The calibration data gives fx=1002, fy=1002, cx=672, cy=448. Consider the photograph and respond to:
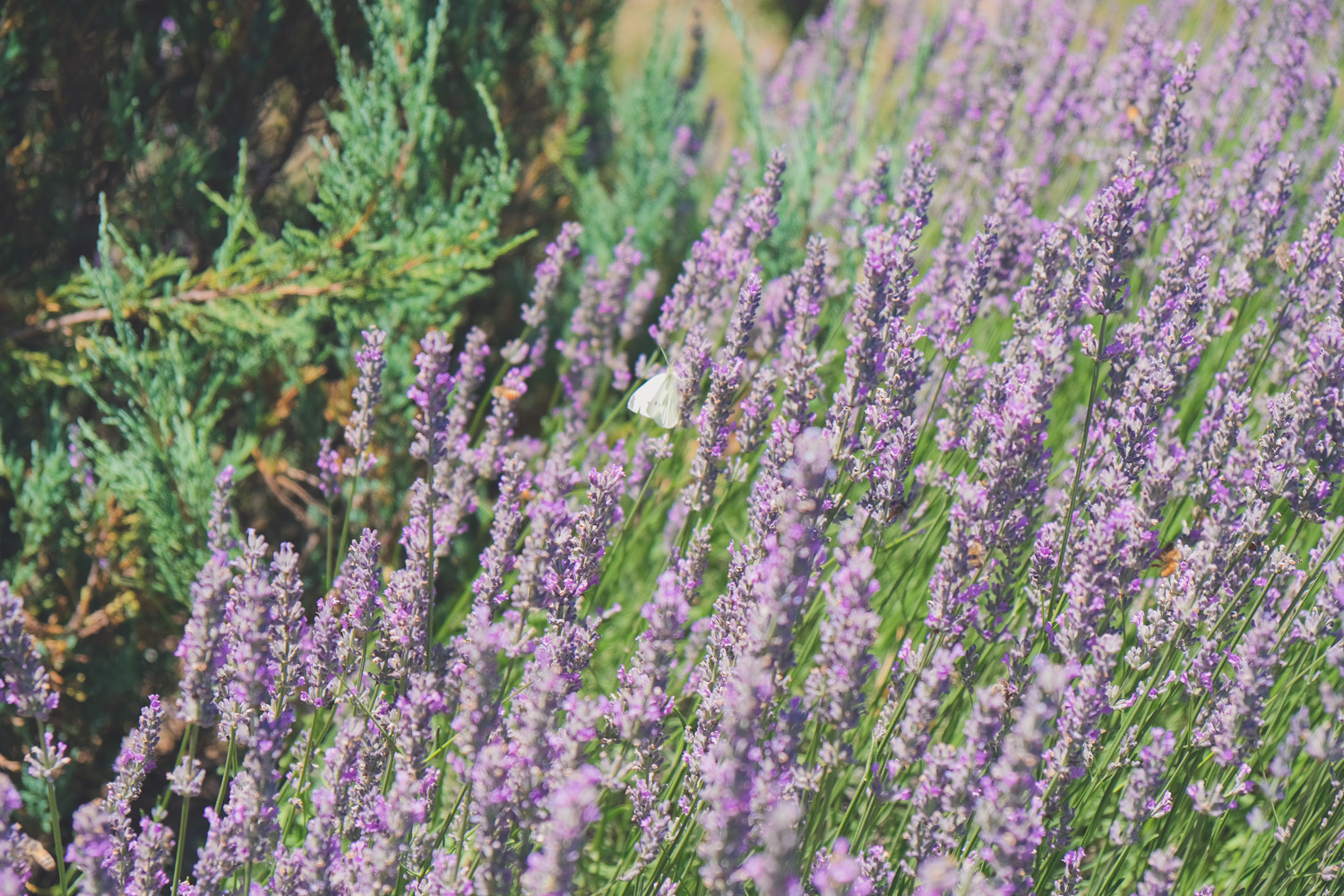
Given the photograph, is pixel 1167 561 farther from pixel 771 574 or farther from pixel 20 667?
pixel 20 667

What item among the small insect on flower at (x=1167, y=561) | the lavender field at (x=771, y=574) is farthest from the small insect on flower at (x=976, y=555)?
the small insect on flower at (x=1167, y=561)

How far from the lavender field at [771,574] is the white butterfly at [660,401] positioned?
0.01 m

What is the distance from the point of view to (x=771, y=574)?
1391mm

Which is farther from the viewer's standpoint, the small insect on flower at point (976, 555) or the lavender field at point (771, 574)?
the small insect on flower at point (976, 555)

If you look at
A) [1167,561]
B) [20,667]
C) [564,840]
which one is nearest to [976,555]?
[1167,561]

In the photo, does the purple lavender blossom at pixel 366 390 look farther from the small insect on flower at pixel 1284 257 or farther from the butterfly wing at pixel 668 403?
the small insect on flower at pixel 1284 257

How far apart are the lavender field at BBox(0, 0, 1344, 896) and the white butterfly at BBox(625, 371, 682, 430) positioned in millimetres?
11

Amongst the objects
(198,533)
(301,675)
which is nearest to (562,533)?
(301,675)

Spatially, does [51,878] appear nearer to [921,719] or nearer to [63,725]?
[63,725]

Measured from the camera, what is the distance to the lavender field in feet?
5.21

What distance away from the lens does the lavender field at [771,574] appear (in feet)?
5.21

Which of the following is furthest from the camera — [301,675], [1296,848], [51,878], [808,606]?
[51,878]

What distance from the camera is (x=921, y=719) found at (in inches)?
62.7

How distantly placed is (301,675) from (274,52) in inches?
105
